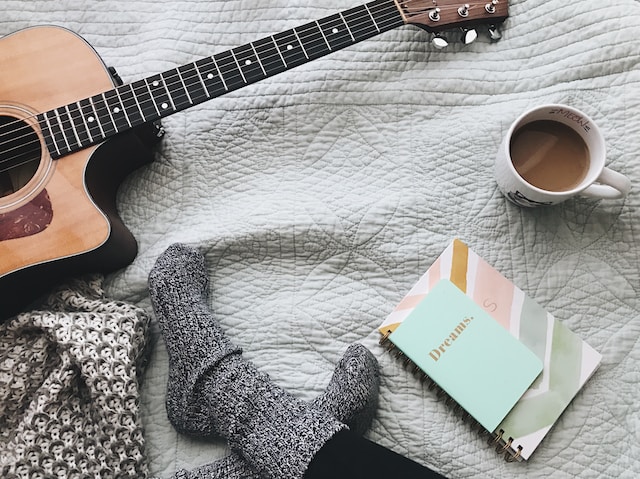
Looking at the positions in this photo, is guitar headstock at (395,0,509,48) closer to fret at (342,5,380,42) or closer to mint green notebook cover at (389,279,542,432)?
fret at (342,5,380,42)

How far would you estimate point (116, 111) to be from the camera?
2.62ft

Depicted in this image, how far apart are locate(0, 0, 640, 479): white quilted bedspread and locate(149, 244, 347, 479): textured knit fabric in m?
0.03

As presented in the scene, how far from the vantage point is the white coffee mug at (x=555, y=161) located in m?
0.78


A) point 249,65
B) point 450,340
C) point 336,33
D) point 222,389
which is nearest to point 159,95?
point 249,65

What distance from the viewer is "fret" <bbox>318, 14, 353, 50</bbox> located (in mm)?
831

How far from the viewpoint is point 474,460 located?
80cm

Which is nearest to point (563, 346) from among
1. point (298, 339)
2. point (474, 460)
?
point (474, 460)

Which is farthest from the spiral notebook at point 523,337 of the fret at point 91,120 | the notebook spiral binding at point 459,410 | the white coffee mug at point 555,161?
the fret at point 91,120

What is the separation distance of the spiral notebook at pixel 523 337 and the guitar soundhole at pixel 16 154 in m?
0.52

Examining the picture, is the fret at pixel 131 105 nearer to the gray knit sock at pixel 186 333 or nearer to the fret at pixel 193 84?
the fret at pixel 193 84

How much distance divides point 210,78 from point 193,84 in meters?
0.02

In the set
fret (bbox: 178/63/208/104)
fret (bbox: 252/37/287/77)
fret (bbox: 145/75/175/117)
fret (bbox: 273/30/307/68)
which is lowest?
fret (bbox: 145/75/175/117)

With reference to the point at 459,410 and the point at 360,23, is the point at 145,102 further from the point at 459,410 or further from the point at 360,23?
the point at 459,410

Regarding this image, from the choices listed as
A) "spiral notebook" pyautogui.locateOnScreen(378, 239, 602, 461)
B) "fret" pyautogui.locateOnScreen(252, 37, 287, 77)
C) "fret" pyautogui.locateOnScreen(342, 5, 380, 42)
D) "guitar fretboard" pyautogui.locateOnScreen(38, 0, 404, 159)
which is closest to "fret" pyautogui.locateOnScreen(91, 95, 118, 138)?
"guitar fretboard" pyautogui.locateOnScreen(38, 0, 404, 159)
